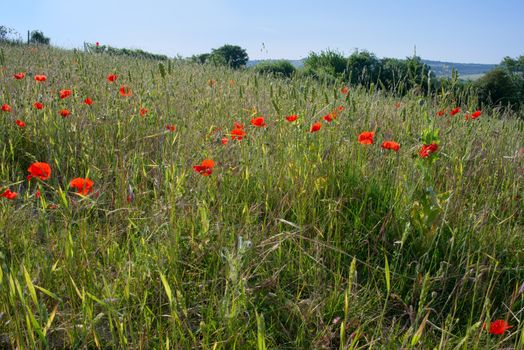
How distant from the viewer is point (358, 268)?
1674 mm

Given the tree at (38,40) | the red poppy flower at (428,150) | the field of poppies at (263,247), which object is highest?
the tree at (38,40)

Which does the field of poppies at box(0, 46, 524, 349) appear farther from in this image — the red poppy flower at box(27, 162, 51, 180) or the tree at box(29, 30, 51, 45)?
the tree at box(29, 30, 51, 45)

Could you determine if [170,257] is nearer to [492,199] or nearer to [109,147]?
[109,147]

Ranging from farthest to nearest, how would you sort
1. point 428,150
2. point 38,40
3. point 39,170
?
point 38,40
point 428,150
point 39,170

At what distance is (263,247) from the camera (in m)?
1.62

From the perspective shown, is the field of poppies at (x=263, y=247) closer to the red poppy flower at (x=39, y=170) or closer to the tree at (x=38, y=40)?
the red poppy flower at (x=39, y=170)

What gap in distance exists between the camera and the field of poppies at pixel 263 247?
1.24 meters

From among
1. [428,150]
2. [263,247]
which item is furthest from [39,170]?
[428,150]

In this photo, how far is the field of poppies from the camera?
48.9 inches

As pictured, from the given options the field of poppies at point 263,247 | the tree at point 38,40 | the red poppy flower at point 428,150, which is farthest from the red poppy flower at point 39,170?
the tree at point 38,40

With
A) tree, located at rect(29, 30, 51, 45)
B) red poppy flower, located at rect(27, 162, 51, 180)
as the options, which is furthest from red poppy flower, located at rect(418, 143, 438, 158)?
tree, located at rect(29, 30, 51, 45)

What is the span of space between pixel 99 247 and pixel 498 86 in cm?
1642

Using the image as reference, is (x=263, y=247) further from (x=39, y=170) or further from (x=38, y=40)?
(x=38, y=40)

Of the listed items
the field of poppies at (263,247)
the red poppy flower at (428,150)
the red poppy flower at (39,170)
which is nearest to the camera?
the field of poppies at (263,247)
